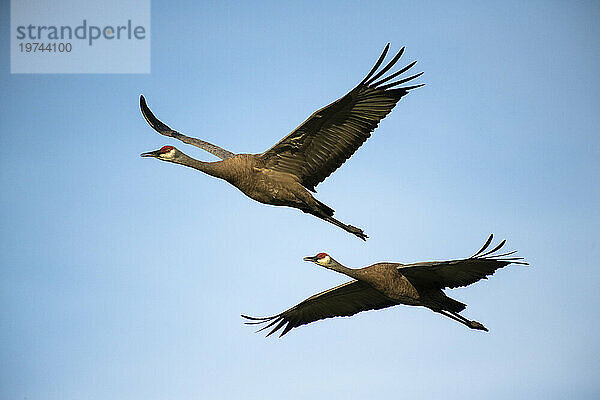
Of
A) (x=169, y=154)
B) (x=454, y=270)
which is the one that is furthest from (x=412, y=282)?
(x=169, y=154)

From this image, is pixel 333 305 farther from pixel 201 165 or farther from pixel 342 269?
pixel 201 165

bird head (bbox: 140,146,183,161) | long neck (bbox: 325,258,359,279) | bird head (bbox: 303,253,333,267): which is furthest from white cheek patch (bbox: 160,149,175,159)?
long neck (bbox: 325,258,359,279)

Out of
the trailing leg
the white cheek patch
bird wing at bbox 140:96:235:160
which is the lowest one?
the trailing leg

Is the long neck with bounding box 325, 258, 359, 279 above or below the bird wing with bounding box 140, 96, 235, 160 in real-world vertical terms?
below

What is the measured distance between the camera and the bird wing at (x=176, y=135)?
17.6 m

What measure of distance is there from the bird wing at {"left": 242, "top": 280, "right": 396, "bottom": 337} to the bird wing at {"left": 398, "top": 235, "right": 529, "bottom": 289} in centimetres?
113

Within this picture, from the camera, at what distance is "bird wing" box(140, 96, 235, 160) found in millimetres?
17641

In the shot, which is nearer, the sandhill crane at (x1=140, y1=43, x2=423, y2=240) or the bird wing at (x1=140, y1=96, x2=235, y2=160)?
the sandhill crane at (x1=140, y1=43, x2=423, y2=240)

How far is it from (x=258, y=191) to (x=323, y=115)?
71.2 inches

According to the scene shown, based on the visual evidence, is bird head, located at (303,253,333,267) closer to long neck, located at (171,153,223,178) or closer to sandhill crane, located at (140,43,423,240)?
sandhill crane, located at (140,43,423,240)

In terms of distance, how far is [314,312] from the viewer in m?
19.1

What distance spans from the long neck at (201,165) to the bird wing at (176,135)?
28.0 inches

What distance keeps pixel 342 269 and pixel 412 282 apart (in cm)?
135

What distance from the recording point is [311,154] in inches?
678
